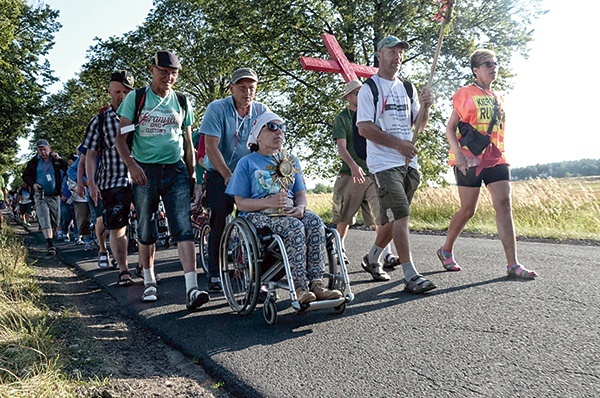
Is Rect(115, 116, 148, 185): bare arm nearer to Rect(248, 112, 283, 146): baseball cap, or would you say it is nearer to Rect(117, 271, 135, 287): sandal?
Rect(248, 112, 283, 146): baseball cap

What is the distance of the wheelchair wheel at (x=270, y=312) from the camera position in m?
3.88

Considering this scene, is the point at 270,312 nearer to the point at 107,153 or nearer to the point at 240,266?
the point at 240,266

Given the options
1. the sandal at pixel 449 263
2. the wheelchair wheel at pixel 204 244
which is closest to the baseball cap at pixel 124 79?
the wheelchair wheel at pixel 204 244

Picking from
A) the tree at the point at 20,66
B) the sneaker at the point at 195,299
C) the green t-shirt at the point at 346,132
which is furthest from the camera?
the tree at the point at 20,66

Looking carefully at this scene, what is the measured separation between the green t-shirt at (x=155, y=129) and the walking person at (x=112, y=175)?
88 cm

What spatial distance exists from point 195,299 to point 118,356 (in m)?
1.10

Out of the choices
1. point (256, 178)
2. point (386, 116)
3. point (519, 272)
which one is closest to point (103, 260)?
point (256, 178)

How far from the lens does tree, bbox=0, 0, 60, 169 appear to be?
20786 millimetres

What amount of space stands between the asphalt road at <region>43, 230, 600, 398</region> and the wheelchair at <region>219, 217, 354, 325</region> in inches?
6.0

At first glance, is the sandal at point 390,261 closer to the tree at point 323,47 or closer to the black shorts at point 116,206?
the black shorts at point 116,206

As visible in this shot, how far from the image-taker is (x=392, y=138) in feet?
16.0

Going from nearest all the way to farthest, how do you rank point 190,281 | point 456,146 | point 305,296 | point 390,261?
point 305,296 → point 190,281 → point 456,146 → point 390,261

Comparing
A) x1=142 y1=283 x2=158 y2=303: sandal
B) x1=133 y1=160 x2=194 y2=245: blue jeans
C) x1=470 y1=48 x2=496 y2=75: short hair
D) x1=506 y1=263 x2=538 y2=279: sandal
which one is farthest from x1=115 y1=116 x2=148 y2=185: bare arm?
x1=506 y1=263 x2=538 y2=279: sandal

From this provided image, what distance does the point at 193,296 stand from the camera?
4.54 m
